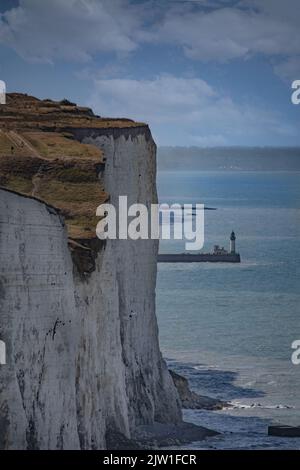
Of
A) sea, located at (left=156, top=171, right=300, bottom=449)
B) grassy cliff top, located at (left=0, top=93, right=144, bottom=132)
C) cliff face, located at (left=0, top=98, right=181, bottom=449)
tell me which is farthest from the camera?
sea, located at (left=156, top=171, right=300, bottom=449)

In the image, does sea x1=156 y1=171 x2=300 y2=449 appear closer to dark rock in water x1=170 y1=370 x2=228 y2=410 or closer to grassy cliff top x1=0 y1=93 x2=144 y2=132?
dark rock in water x1=170 y1=370 x2=228 y2=410

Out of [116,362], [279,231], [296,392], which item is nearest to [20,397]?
[116,362]

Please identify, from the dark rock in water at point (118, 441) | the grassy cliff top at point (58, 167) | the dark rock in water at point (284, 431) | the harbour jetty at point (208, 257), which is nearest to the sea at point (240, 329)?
the dark rock in water at point (284, 431)

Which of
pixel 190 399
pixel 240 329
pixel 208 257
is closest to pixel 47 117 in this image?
pixel 190 399

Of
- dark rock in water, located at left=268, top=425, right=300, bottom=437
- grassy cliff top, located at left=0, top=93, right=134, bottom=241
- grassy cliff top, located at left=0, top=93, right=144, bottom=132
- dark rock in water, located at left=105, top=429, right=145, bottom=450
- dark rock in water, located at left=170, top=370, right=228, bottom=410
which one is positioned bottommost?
dark rock in water, located at left=105, top=429, right=145, bottom=450

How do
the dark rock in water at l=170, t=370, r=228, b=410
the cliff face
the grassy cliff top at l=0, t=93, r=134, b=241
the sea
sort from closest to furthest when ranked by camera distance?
the cliff face < the grassy cliff top at l=0, t=93, r=134, b=241 < the sea < the dark rock in water at l=170, t=370, r=228, b=410

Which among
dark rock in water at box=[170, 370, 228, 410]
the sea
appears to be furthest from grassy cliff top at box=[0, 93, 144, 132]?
the sea
